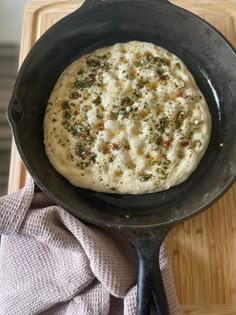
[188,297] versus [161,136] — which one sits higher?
[161,136]

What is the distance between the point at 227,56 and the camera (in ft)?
3.30

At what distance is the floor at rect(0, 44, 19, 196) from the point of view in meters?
1.33

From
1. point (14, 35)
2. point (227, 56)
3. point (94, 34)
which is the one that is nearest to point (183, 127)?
point (227, 56)

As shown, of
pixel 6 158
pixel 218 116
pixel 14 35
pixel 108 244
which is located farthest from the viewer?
pixel 14 35

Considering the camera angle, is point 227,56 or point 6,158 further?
point 6,158

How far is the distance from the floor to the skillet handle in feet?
1.85

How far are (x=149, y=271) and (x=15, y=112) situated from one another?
14.8 inches

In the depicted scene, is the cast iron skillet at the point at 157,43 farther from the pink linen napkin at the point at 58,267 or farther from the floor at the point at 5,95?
the floor at the point at 5,95

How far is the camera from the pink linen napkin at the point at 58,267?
893 mm

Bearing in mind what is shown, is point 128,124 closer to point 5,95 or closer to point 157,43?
point 157,43

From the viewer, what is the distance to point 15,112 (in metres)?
0.95

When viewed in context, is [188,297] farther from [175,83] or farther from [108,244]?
[175,83]

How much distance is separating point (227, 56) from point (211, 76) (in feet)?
0.19

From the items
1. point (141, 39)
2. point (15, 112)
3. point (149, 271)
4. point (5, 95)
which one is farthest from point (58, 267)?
point (5, 95)
